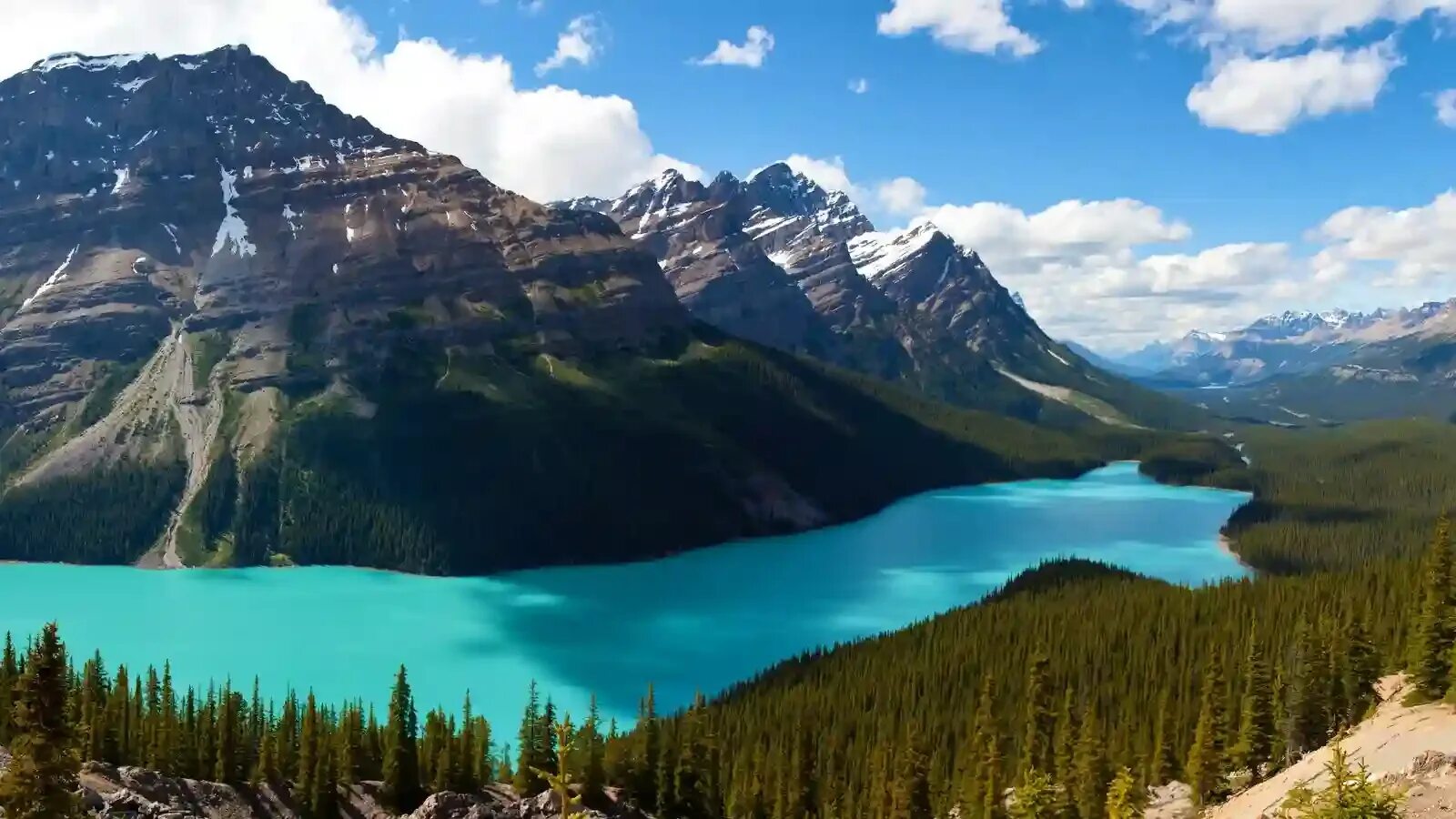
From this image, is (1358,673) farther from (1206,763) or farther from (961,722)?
(961,722)

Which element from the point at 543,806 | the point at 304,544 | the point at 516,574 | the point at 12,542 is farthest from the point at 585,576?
the point at 543,806

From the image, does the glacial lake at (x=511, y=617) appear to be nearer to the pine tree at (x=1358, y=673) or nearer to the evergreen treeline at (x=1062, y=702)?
the evergreen treeline at (x=1062, y=702)

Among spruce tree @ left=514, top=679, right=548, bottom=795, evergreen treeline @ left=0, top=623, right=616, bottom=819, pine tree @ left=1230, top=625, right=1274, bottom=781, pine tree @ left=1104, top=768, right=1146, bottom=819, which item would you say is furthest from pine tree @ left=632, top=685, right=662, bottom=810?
pine tree @ left=1230, top=625, right=1274, bottom=781

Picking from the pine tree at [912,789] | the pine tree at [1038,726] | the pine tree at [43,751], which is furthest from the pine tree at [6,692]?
the pine tree at [1038,726]

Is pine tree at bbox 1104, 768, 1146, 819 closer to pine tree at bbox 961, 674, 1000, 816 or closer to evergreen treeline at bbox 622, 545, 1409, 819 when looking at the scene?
evergreen treeline at bbox 622, 545, 1409, 819

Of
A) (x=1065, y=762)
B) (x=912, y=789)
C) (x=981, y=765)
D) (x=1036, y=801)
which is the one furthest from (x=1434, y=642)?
(x=912, y=789)
